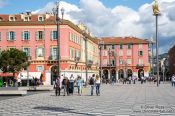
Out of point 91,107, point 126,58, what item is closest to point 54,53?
point 91,107

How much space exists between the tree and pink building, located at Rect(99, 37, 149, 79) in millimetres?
62765

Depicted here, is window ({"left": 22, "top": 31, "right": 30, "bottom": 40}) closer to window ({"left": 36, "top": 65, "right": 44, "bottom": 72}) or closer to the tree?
window ({"left": 36, "top": 65, "right": 44, "bottom": 72})

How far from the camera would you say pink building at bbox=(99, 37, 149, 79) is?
Result: 431 ft

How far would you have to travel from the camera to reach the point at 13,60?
6750 centimetres

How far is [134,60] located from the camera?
132250 mm

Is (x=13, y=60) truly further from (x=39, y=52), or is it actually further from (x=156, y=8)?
(x=156, y=8)

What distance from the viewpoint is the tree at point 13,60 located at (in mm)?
67125

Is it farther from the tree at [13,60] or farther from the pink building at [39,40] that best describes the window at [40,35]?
the tree at [13,60]

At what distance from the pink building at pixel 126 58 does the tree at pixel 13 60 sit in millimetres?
62765

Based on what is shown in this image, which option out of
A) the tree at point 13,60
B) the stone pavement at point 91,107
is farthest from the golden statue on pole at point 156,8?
the stone pavement at point 91,107

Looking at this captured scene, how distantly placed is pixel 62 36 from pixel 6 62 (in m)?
11.5

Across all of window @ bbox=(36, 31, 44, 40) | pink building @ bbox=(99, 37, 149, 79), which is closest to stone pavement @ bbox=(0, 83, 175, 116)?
window @ bbox=(36, 31, 44, 40)

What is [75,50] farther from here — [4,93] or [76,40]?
[4,93]

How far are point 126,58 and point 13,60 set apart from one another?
235 ft
